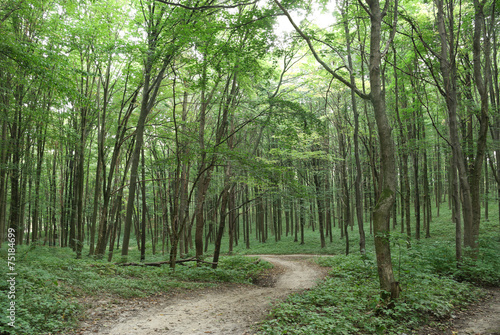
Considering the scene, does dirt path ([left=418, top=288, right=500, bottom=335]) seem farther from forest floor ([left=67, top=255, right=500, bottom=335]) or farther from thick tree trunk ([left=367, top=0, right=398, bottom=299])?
thick tree trunk ([left=367, top=0, right=398, bottom=299])

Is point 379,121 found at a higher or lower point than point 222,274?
higher

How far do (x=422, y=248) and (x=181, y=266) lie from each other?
945 centimetres

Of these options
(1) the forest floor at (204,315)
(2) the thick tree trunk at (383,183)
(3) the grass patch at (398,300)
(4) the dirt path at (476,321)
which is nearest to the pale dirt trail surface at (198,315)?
(1) the forest floor at (204,315)

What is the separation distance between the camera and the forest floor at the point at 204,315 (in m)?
4.76

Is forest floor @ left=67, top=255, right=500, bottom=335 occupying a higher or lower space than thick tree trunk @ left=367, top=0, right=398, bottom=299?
lower

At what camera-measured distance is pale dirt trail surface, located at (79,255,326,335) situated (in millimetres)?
4723

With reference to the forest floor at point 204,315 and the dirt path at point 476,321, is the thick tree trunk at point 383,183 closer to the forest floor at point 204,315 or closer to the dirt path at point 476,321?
the dirt path at point 476,321

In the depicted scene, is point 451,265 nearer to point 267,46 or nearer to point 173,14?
point 267,46

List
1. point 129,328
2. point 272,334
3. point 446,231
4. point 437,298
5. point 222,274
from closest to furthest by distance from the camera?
point 272,334, point 129,328, point 437,298, point 222,274, point 446,231

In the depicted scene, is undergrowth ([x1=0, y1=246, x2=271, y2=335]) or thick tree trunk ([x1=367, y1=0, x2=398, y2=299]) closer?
undergrowth ([x1=0, y1=246, x2=271, y2=335])

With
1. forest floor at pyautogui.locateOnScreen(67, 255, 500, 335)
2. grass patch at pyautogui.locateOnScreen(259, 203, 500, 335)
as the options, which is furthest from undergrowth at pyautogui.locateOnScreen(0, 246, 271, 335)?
grass patch at pyautogui.locateOnScreen(259, 203, 500, 335)

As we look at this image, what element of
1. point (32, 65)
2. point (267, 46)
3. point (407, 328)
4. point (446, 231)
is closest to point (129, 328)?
point (407, 328)

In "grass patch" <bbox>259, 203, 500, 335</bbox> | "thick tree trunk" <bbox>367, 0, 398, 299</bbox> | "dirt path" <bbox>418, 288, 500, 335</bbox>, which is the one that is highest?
"thick tree trunk" <bbox>367, 0, 398, 299</bbox>

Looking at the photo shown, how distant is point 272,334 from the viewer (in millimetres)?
4273
